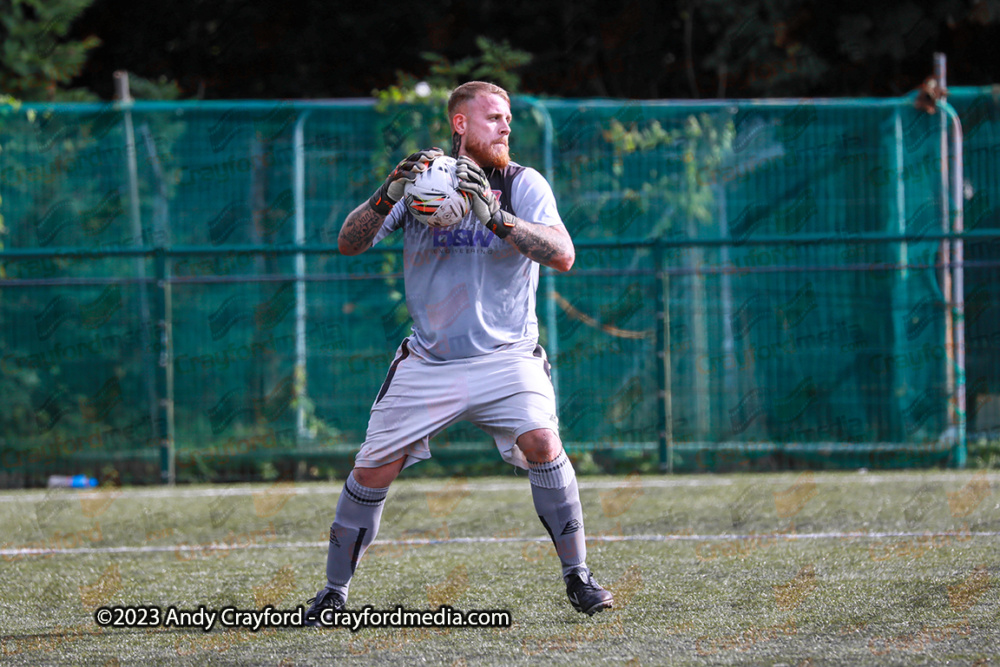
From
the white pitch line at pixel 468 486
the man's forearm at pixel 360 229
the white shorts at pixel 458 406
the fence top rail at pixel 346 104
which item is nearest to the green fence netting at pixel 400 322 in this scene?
the fence top rail at pixel 346 104

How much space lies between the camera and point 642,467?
9.88 meters

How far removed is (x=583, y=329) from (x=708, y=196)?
1.59m

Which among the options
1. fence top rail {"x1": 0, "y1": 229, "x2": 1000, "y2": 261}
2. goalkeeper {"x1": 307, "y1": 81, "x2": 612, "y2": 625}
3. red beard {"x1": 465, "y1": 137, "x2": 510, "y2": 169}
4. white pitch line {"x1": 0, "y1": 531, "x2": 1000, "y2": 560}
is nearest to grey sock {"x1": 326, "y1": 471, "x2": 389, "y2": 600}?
goalkeeper {"x1": 307, "y1": 81, "x2": 612, "y2": 625}

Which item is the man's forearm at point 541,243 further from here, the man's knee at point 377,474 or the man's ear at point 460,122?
the man's knee at point 377,474

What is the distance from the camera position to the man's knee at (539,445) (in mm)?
4465

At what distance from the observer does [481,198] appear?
424 cm

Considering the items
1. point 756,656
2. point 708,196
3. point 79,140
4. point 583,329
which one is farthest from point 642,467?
point 756,656

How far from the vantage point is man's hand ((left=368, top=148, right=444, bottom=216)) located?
4.32m

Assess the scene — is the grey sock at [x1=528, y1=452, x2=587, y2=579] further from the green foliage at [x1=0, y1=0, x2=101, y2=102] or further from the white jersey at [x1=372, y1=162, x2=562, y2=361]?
the green foliage at [x1=0, y1=0, x2=101, y2=102]

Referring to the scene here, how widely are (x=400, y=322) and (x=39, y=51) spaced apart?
515 centimetres

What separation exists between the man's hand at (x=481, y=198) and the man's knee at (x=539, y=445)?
724 mm

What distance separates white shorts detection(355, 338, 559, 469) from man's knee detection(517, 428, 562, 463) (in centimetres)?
2

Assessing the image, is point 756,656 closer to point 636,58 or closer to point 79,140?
point 79,140

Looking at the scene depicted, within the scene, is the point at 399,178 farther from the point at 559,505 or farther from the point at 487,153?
the point at 559,505
